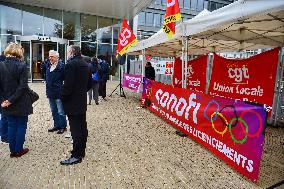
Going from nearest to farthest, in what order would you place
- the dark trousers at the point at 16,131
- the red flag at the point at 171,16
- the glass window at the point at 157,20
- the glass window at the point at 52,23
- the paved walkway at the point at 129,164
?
the paved walkway at the point at 129,164 → the dark trousers at the point at 16,131 → the red flag at the point at 171,16 → the glass window at the point at 52,23 → the glass window at the point at 157,20

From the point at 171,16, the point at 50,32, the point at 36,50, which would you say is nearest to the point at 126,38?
the point at 171,16

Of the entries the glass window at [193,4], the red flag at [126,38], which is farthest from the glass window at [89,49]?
the glass window at [193,4]

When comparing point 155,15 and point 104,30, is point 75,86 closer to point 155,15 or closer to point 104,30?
point 104,30

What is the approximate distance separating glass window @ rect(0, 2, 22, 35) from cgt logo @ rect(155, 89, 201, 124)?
52.4 ft

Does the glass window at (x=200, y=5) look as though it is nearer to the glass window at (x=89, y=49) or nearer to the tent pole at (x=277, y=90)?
the glass window at (x=89, y=49)

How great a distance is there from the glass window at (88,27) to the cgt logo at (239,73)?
1636cm

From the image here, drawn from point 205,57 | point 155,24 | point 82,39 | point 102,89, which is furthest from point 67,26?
point 155,24

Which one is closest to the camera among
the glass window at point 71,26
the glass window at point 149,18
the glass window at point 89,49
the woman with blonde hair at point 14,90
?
the woman with blonde hair at point 14,90

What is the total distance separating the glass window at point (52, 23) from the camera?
20.6 metres

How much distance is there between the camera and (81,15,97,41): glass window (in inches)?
867

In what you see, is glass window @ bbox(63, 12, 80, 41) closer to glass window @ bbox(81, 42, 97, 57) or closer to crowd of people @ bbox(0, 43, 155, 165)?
glass window @ bbox(81, 42, 97, 57)

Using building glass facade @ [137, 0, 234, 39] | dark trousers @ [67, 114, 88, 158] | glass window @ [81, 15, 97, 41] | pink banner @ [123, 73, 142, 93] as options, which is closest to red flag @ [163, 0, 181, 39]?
dark trousers @ [67, 114, 88, 158]

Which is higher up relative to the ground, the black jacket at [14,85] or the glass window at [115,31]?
the glass window at [115,31]

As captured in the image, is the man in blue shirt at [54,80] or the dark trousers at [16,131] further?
the man in blue shirt at [54,80]
